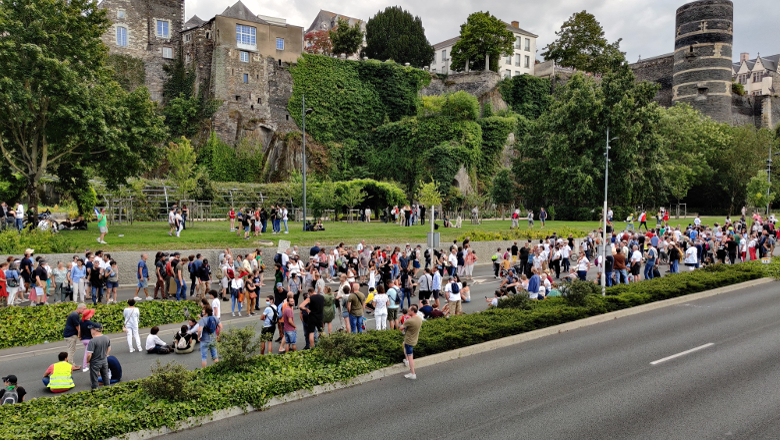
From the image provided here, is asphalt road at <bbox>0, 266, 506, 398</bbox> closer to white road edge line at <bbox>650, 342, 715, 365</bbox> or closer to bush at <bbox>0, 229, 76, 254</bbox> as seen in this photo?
white road edge line at <bbox>650, 342, 715, 365</bbox>

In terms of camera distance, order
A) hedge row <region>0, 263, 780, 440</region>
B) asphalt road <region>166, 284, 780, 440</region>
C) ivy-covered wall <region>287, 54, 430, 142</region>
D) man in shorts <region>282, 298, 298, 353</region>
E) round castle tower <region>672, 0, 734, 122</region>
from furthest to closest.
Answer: round castle tower <region>672, 0, 734, 122</region> < ivy-covered wall <region>287, 54, 430, 142</region> < man in shorts <region>282, 298, 298, 353</region> < asphalt road <region>166, 284, 780, 440</region> < hedge row <region>0, 263, 780, 440</region>

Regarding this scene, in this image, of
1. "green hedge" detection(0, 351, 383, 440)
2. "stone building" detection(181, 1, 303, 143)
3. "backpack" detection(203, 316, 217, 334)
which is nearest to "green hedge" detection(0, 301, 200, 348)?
"backpack" detection(203, 316, 217, 334)

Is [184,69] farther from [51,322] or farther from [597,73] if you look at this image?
[597,73]

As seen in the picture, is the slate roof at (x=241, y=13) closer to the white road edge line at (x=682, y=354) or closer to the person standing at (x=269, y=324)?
the person standing at (x=269, y=324)

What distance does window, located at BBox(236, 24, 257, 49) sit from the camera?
2124 inches

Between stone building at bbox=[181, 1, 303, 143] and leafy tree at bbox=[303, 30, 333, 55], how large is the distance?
14723mm

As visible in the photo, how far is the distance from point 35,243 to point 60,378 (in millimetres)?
12571

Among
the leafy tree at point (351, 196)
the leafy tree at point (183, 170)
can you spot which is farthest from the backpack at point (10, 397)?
the leafy tree at point (351, 196)

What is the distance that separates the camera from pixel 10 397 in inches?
356

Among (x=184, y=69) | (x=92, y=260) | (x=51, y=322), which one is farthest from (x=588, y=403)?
(x=184, y=69)

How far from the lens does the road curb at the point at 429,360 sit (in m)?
8.61

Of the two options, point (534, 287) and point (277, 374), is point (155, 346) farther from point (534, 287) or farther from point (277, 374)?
point (534, 287)

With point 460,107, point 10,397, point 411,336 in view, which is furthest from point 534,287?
point 460,107

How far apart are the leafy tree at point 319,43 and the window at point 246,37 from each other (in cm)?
1571
